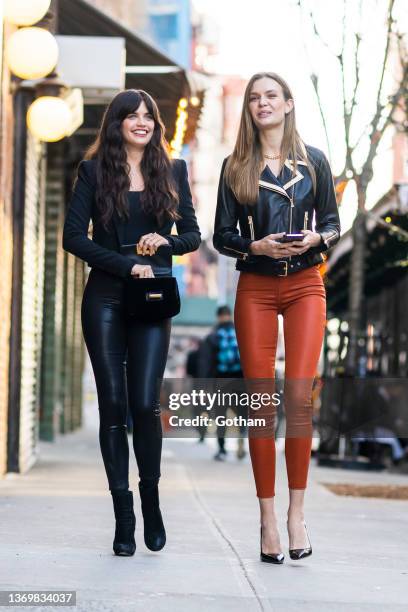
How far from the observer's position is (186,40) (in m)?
54.8

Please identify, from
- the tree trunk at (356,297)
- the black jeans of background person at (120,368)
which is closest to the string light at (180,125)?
the tree trunk at (356,297)

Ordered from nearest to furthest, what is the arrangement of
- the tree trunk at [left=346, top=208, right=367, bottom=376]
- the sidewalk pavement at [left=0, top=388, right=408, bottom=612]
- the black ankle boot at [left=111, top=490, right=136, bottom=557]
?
the sidewalk pavement at [left=0, top=388, right=408, bottom=612] < the black ankle boot at [left=111, top=490, right=136, bottom=557] < the tree trunk at [left=346, top=208, right=367, bottom=376]

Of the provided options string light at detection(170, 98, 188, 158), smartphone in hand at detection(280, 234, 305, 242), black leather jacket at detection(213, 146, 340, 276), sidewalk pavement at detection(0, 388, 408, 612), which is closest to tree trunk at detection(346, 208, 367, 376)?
string light at detection(170, 98, 188, 158)

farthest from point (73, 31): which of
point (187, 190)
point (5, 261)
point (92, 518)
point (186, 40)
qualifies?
point (186, 40)

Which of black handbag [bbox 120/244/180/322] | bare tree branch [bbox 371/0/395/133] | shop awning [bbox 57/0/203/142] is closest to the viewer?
black handbag [bbox 120/244/180/322]

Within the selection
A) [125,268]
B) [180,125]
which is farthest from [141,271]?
[180,125]

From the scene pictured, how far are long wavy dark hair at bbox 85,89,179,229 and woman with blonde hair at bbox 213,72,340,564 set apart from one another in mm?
255

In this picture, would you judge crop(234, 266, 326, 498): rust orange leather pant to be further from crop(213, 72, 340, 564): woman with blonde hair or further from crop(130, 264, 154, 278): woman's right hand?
crop(130, 264, 154, 278): woman's right hand

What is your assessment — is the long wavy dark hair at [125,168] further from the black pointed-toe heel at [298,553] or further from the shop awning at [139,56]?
the shop awning at [139,56]

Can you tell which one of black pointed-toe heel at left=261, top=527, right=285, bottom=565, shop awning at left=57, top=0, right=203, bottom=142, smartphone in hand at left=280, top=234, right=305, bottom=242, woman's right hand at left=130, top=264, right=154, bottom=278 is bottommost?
black pointed-toe heel at left=261, top=527, right=285, bottom=565

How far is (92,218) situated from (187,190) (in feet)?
1.37

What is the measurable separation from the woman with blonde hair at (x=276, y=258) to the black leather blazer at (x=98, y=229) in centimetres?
13

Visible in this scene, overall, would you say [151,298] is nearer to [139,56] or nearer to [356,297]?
[139,56]

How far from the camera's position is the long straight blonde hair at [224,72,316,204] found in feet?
18.6
